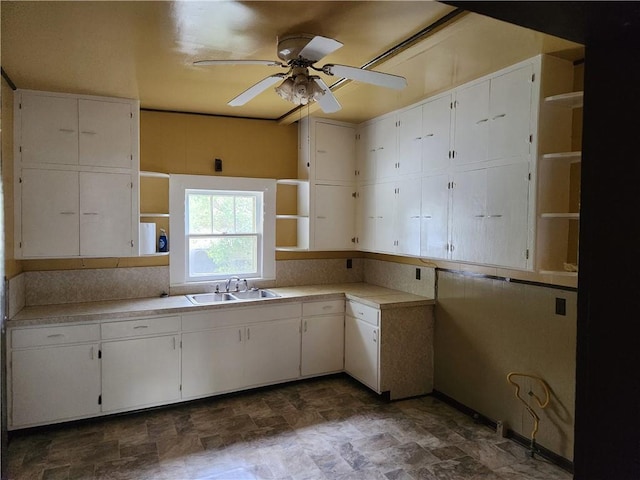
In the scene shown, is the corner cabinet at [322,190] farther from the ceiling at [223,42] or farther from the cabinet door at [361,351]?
the ceiling at [223,42]

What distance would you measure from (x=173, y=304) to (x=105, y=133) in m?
1.52

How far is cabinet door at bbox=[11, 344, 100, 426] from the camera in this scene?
3.12 m

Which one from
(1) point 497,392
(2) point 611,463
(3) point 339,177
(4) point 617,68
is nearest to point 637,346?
(2) point 611,463

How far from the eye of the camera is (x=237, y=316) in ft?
12.5

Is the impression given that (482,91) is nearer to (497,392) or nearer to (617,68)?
(617,68)

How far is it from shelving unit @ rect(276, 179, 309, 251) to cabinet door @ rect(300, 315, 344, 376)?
78cm

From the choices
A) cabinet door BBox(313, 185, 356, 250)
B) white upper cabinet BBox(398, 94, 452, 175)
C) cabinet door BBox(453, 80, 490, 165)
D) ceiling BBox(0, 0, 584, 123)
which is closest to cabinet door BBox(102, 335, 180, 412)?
cabinet door BBox(313, 185, 356, 250)

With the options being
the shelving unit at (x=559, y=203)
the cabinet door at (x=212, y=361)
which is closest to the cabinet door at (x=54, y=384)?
the cabinet door at (x=212, y=361)

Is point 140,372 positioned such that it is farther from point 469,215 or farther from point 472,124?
point 472,124

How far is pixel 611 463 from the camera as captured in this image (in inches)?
56.9

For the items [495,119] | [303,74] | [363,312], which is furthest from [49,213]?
[495,119]

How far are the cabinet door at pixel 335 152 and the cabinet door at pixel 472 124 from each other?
145 centimetres

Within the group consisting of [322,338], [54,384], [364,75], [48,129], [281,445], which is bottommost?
[281,445]

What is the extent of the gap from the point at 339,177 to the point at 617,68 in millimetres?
3184
